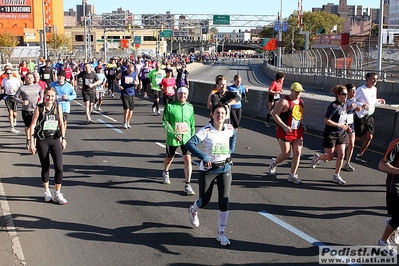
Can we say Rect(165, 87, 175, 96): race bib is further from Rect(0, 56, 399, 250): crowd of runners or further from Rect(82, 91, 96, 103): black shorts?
Rect(0, 56, 399, 250): crowd of runners

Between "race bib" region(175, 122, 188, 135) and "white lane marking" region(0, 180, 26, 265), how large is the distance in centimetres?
286

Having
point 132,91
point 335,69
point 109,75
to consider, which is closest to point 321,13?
point 335,69

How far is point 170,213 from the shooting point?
25.4ft

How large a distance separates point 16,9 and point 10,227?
100 m

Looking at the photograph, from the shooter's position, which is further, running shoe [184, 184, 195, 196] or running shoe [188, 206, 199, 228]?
running shoe [184, 184, 195, 196]

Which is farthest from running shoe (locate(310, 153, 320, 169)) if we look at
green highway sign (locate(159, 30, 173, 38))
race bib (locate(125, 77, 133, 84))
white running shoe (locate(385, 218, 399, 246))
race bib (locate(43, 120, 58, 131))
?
green highway sign (locate(159, 30, 173, 38))

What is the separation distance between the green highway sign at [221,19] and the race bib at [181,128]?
198 ft

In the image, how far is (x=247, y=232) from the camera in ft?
22.7

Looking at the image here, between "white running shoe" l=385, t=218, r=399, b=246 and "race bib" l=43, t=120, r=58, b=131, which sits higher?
"race bib" l=43, t=120, r=58, b=131

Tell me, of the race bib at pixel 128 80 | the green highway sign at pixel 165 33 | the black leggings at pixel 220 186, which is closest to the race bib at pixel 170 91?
the race bib at pixel 128 80

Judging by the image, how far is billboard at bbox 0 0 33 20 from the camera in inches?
3903

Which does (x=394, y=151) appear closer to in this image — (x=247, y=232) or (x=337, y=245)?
(x=337, y=245)

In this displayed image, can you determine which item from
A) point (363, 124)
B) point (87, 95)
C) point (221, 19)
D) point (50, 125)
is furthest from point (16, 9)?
point (50, 125)

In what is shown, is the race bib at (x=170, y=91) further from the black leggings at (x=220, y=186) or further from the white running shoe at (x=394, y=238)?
the white running shoe at (x=394, y=238)
